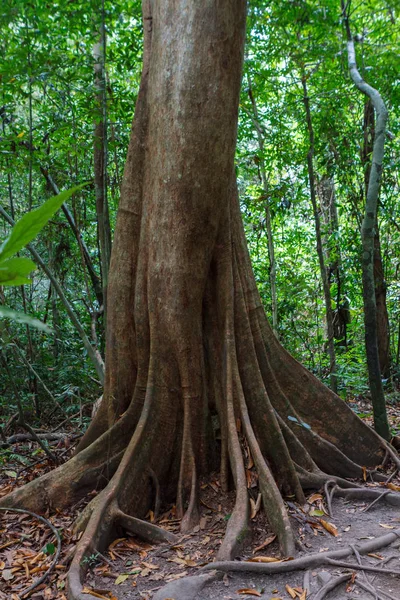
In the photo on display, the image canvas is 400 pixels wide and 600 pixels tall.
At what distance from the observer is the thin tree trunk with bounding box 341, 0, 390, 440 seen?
178 inches

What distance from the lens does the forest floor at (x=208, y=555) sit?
2.88m

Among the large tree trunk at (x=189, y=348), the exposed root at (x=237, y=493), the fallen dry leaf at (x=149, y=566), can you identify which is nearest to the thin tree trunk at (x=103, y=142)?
the large tree trunk at (x=189, y=348)

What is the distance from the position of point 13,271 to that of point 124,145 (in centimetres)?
630

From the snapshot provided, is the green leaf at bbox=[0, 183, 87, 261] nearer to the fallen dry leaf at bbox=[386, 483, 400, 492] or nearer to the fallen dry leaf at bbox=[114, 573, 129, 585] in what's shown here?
the fallen dry leaf at bbox=[114, 573, 129, 585]

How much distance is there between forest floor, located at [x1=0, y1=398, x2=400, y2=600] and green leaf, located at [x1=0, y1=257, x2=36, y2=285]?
257 cm

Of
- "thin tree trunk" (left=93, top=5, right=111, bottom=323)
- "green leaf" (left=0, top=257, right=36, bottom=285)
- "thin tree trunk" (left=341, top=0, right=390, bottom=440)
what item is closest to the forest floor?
"thin tree trunk" (left=341, top=0, right=390, bottom=440)

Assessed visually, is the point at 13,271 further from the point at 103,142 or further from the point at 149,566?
the point at 103,142

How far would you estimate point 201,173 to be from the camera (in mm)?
3920

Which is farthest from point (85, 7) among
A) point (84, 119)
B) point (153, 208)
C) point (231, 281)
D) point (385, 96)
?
point (385, 96)

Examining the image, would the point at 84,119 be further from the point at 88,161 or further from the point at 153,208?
the point at 153,208

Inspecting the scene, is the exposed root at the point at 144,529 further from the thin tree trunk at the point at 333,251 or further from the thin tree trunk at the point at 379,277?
the thin tree trunk at the point at 379,277

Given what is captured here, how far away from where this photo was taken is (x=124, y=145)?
671 centimetres

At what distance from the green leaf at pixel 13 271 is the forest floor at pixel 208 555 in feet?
8.45

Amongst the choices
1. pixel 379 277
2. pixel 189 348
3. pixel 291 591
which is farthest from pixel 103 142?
pixel 379 277
